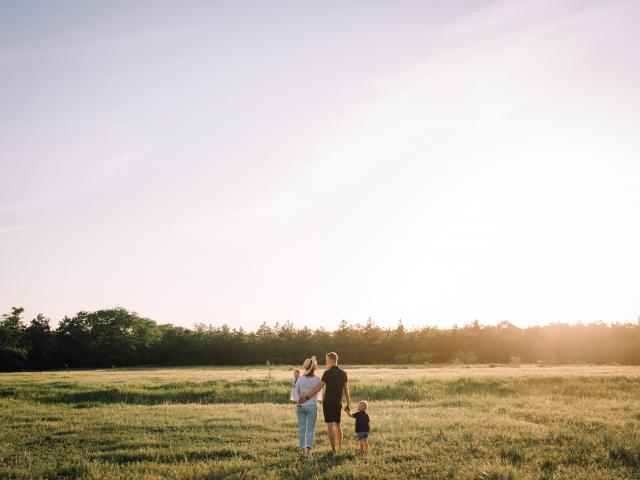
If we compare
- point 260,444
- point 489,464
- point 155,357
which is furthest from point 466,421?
point 155,357

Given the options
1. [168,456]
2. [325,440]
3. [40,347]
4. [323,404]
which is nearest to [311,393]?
[323,404]

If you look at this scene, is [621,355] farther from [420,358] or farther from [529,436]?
[529,436]

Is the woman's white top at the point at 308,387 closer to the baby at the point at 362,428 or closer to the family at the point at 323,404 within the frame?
the family at the point at 323,404

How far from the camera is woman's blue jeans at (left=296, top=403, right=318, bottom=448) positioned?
12430mm

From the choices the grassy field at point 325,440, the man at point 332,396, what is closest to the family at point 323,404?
the man at point 332,396

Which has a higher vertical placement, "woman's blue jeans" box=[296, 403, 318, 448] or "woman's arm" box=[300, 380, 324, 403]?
"woman's arm" box=[300, 380, 324, 403]

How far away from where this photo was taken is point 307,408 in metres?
12.5

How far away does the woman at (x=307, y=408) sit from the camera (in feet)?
40.8

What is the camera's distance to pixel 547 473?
10.7m

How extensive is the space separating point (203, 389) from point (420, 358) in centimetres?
6272

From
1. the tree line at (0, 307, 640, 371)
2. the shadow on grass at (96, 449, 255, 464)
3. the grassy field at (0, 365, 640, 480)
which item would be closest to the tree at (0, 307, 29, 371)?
the tree line at (0, 307, 640, 371)

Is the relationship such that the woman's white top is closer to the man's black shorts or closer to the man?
the man

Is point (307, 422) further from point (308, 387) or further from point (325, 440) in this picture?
point (325, 440)

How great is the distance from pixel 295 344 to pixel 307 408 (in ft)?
274
